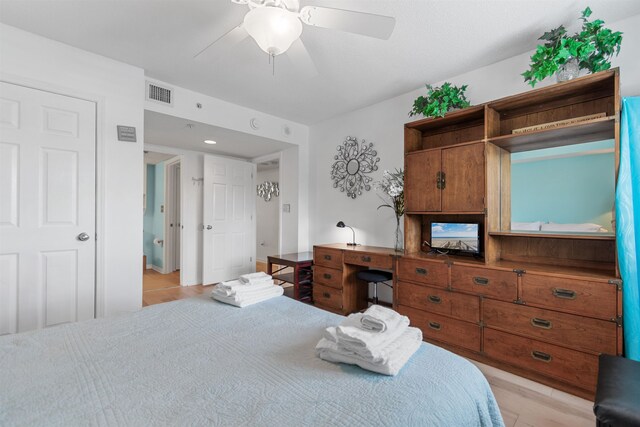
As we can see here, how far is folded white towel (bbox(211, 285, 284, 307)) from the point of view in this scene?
5.35 feet

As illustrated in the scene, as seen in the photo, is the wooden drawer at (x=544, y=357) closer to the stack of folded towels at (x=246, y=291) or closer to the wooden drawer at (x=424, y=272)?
the wooden drawer at (x=424, y=272)

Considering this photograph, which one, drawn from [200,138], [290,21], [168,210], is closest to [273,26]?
[290,21]

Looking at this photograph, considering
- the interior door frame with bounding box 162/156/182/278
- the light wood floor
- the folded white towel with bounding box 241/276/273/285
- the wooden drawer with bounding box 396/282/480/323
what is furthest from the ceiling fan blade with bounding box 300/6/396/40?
the interior door frame with bounding box 162/156/182/278

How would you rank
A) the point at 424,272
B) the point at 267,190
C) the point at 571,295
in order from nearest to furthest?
the point at 571,295, the point at 424,272, the point at 267,190

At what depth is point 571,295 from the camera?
1795 millimetres

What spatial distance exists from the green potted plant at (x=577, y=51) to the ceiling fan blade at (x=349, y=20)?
1209 mm

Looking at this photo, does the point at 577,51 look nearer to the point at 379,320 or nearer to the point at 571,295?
the point at 571,295

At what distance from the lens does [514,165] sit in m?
2.41

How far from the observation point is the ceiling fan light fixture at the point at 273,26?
4.72 ft

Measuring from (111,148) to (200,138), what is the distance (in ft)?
4.83

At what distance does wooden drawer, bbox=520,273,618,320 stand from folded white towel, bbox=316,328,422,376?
51.1 inches

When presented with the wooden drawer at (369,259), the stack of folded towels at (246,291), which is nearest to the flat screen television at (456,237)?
the wooden drawer at (369,259)

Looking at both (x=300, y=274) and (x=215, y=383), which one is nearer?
(x=215, y=383)

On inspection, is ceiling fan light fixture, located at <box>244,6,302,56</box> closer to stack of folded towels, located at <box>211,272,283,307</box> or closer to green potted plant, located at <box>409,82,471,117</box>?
stack of folded towels, located at <box>211,272,283,307</box>
